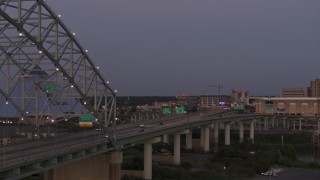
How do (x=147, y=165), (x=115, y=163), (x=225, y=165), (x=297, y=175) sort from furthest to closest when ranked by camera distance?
(x=225, y=165) → (x=297, y=175) → (x=147, y=165) → (x=115, y=163)

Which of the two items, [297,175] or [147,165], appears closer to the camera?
[147,165]

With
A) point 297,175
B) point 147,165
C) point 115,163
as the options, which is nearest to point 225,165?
point 297,175

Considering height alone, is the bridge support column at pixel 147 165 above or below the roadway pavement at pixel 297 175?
above

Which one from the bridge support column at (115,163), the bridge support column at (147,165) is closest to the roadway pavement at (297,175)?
the bridge support column at (147,165)

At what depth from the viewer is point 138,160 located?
82625 mm

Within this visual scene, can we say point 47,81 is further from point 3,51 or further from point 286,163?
point 286,163

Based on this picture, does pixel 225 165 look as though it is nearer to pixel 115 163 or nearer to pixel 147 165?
pixel 147 165

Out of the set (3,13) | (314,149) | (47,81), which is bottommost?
(314,149)

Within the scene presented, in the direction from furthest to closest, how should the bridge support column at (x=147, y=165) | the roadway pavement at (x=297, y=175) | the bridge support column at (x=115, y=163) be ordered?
the bridge support column at (x=147, y=165), the roadway pavement at (x=297, y=175), the bridge support column at (x=115, y=163)

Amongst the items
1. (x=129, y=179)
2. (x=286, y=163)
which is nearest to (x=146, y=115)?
(x=286, y=163)

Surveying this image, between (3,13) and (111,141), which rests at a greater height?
(3,13)

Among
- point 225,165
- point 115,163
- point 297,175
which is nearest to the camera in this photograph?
point 115,163

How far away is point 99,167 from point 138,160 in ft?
73.1

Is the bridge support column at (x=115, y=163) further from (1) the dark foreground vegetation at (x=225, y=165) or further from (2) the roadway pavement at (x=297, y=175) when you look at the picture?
(2) the roadway pavement at (x=297, y=175)
